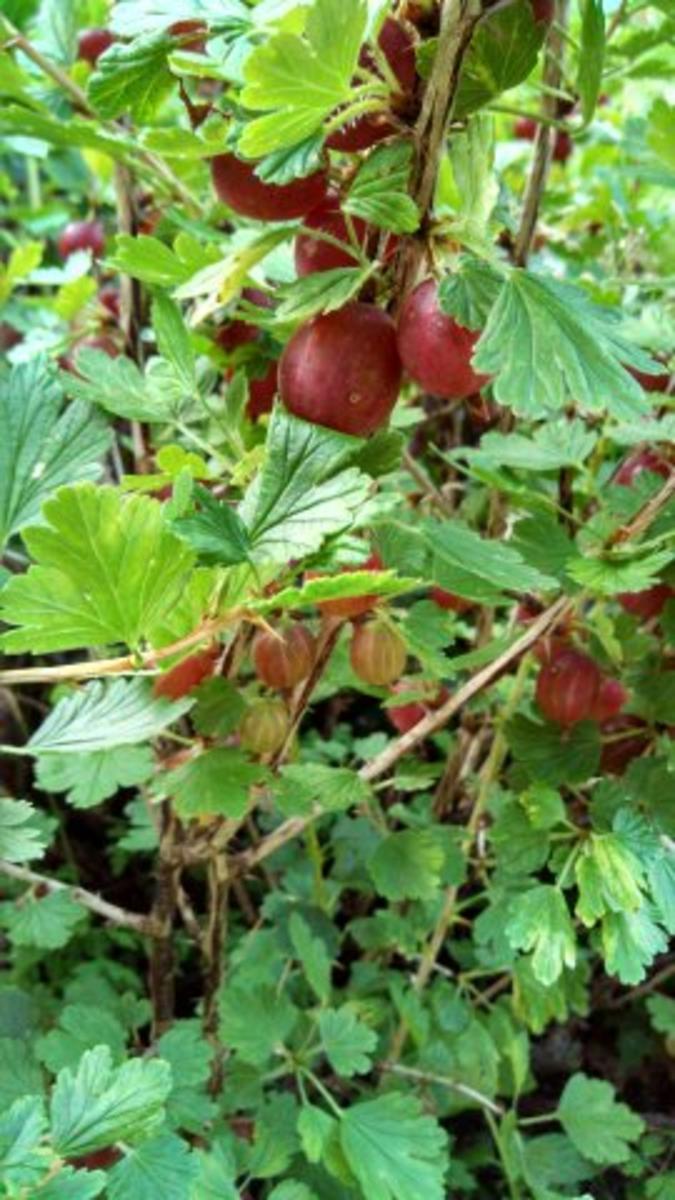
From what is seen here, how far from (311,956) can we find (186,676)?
284mm

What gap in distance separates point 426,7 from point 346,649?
1.36 ft

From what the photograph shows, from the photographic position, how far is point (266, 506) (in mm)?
475

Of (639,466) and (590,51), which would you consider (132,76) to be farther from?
(639,466)

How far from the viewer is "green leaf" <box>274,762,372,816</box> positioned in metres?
0.69

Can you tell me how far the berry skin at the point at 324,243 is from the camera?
0.54m

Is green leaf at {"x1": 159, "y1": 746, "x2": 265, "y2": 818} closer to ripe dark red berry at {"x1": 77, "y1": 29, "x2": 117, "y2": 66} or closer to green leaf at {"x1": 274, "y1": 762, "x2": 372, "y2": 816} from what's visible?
green leaf at {"x1": 274, "y1": 762, "x2": 372, "y2": 816}

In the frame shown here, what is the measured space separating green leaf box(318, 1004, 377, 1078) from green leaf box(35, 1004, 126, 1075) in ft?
0.43

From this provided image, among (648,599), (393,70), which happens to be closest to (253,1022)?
(648,599)

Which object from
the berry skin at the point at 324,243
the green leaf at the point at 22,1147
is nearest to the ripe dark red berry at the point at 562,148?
the berry skin at the point at 324,243

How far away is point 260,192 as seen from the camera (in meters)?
Result: 0.53

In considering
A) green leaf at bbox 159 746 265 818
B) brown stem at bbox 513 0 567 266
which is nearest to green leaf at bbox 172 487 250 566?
green leaf at bbox 159 746 265 818

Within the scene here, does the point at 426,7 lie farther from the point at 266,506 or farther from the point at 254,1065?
the point at 254,1065

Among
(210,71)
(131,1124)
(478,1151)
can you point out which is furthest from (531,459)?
(478,1151)

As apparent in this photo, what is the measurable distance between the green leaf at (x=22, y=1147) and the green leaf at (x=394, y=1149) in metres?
0.25
